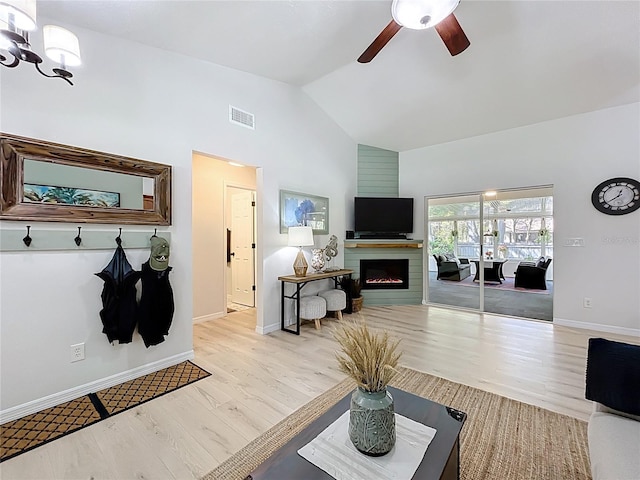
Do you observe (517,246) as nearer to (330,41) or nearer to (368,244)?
(368,244)

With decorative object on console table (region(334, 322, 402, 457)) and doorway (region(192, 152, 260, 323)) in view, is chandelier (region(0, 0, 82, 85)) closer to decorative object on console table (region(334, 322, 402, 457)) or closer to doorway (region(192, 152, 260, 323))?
decorative object on console table (region(334, 322, 402, 457))

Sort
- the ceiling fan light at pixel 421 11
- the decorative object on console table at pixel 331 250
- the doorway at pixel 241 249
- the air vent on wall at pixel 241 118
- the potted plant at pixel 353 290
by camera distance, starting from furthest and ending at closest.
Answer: the doorway at pixel 241 249
the potted plant at pixel 353 290
the decorative object on console table at pixel 331 250
the air vent on wall at pixel 241 118
the ceiling fan light at pixel 421 11

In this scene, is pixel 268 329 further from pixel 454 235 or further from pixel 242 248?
pixel 454 235

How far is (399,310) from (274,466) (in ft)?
14.3

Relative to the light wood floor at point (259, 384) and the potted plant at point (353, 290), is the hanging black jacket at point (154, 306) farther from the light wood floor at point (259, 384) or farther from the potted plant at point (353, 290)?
the potted plant at point (353, 290)

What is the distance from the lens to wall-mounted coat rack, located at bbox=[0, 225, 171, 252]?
2.01 metres

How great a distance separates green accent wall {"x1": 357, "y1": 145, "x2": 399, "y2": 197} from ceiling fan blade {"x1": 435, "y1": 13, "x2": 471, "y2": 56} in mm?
3363

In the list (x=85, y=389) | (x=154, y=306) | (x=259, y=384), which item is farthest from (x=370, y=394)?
(x=85, y=389)

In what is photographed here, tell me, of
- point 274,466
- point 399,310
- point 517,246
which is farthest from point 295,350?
point 517,246

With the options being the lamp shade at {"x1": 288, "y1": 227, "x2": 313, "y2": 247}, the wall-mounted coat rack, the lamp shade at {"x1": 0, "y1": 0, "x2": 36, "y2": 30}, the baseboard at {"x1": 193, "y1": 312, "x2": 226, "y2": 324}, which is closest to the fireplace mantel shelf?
the lamp shade at {"x1": 288, "y1": 227, "x2": 313, "y2": 247}

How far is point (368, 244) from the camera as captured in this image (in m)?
5.30

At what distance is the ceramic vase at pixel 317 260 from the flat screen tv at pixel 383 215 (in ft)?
4.23

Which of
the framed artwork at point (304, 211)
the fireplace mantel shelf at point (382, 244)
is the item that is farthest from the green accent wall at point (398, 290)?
the framed artwork at point (304, 211)

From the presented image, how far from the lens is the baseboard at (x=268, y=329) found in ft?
12.4
